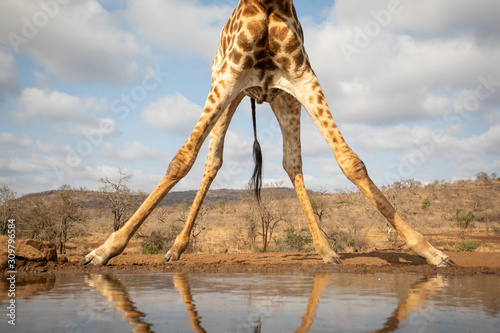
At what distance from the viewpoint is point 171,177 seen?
5312mm

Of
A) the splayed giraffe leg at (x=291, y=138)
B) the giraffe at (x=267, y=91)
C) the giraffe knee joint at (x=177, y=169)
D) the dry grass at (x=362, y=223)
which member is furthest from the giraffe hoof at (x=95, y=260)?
the dry grass at (x=362, y=223)

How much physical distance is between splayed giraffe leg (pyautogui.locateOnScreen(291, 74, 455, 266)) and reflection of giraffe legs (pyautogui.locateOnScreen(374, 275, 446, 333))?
133cm

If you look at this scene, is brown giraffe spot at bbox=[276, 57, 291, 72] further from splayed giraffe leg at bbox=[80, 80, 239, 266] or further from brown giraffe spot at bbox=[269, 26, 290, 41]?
splayed giraffe leg at bbox=[80, 80, 239, 266]

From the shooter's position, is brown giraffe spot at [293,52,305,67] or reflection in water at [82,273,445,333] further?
brown giraffe spot at [293,52,305,67]

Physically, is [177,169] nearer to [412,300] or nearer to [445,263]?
[412,300]

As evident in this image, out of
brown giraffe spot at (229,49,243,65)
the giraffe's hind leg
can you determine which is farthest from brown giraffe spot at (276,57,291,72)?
the giraffe's hind leg

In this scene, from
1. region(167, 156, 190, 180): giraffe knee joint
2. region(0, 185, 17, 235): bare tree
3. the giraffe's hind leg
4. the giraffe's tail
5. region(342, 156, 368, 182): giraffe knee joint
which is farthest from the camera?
region(0, 185, 17, 235): bare tree

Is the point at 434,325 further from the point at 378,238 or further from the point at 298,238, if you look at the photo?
the point at 378,238

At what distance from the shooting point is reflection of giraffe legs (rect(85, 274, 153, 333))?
1.97m

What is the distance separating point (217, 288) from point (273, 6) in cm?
409

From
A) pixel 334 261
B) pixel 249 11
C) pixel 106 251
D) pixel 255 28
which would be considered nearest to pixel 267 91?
pixel 255 28

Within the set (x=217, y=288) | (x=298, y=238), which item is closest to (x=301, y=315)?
(x=217, y=288)

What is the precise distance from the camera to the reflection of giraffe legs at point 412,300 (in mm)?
1956

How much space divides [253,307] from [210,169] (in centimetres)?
523
